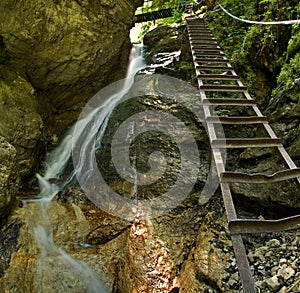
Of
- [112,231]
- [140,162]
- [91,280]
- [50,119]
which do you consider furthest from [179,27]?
[91,280]

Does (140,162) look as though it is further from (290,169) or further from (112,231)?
(290,169)

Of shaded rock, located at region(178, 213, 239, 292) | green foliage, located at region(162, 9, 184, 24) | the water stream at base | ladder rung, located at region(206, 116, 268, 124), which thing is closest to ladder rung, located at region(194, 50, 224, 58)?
the water stream at base

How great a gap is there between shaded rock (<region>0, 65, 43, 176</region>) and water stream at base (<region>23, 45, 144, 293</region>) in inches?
20.2

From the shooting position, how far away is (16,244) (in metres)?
4.41

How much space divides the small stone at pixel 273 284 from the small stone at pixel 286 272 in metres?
0.07

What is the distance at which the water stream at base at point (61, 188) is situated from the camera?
14.2 feet

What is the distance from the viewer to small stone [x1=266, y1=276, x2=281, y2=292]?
9.03 ft

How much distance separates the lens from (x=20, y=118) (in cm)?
570

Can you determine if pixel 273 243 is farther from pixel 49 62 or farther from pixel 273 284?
pixel 49 62

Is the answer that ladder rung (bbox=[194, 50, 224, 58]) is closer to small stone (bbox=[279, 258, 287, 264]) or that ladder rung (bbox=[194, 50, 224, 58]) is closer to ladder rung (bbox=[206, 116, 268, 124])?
ladder rung (bbox=[206, 116, 268, 124])

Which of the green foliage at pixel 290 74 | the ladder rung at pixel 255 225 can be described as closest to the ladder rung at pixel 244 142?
the ladder rung at pixel 255 225

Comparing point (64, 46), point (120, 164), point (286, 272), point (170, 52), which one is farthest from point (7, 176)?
point (170, 52)

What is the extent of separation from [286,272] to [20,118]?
5.20m

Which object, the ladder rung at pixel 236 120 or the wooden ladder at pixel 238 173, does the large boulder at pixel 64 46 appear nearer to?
the wooden ladder at pixel 238 173
